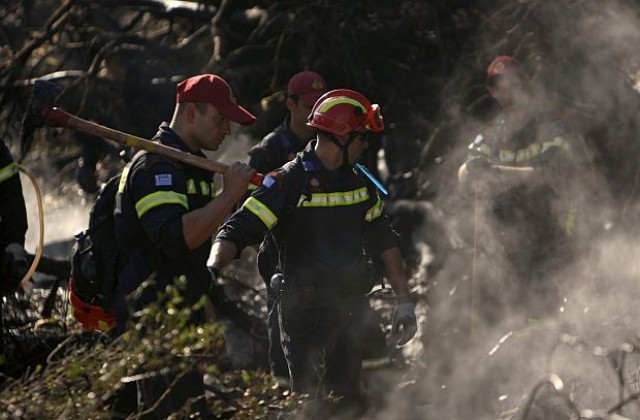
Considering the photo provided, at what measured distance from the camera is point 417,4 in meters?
8.66

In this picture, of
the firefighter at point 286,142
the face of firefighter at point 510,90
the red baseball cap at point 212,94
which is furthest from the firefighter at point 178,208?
the face of firefighter at point 510,90

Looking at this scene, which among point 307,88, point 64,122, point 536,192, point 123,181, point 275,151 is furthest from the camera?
point 536,192

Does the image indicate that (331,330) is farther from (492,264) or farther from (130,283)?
(492,264)

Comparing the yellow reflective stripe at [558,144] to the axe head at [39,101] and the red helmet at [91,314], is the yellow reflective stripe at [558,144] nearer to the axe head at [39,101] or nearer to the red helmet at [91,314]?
the red helmet at [91,314]

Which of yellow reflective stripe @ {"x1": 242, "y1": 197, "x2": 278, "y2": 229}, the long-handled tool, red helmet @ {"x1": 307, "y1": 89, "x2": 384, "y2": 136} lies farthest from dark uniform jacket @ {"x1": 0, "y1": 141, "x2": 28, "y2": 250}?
red helmet @ {"x1": 307, "y1": 89, "x2": 384, "y2": 136}

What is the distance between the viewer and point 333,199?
19.1 feet

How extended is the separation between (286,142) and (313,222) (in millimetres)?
1236

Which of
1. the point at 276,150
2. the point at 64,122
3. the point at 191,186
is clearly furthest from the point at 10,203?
the point at 276,150

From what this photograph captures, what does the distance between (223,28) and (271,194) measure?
3.75m

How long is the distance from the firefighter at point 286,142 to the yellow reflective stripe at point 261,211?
0.80 m

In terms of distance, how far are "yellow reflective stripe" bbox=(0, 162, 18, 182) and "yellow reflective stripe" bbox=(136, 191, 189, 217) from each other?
1.04 meters

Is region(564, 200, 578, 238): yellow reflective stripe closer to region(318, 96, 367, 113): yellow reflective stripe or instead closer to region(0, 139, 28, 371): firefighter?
region(318, 96, 367, 113): yellow reflective stripe

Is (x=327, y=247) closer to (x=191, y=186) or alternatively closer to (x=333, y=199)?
(x=333, y=199)

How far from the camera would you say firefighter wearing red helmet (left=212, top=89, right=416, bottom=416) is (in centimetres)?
578
